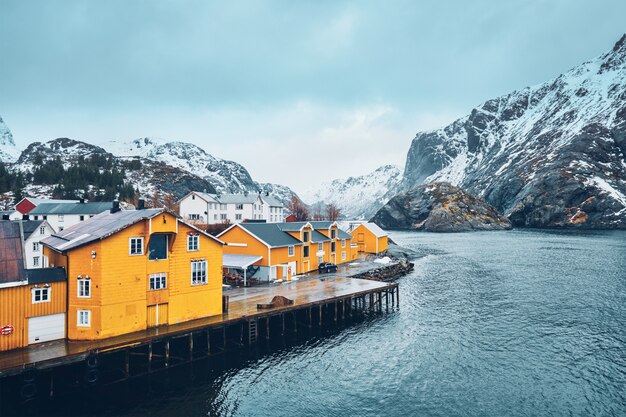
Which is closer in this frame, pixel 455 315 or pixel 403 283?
pixel 455 315

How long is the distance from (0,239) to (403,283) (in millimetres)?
54615

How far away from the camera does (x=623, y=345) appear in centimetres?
3816

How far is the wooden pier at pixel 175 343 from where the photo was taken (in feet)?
88.5

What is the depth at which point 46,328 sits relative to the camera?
29.7 metres

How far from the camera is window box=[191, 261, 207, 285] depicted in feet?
119

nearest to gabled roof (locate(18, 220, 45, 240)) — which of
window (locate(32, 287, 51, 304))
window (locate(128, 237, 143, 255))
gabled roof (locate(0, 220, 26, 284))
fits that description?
gabled roof (locate(0, 220, 26, 284))

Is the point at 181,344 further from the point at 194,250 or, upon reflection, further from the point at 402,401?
the point at 402,401

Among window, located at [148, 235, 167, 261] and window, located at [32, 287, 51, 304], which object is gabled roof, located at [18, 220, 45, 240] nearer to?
window, located at [32, 287, 51, 304]

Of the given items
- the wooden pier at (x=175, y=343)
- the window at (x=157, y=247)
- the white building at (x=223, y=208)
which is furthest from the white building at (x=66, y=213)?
the window at (x=157, y=247)

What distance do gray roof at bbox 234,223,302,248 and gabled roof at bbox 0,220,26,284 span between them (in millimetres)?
28645

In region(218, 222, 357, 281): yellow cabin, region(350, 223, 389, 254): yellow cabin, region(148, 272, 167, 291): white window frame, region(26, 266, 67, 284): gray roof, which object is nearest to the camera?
region(26, 266, 67, 284): gray roof

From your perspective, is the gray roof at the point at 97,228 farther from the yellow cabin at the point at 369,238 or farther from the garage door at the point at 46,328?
the yellow cabin at the point at 369,238

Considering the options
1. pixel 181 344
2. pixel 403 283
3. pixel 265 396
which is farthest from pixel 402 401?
pixel 403 283

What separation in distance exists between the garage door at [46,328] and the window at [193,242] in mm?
10728
